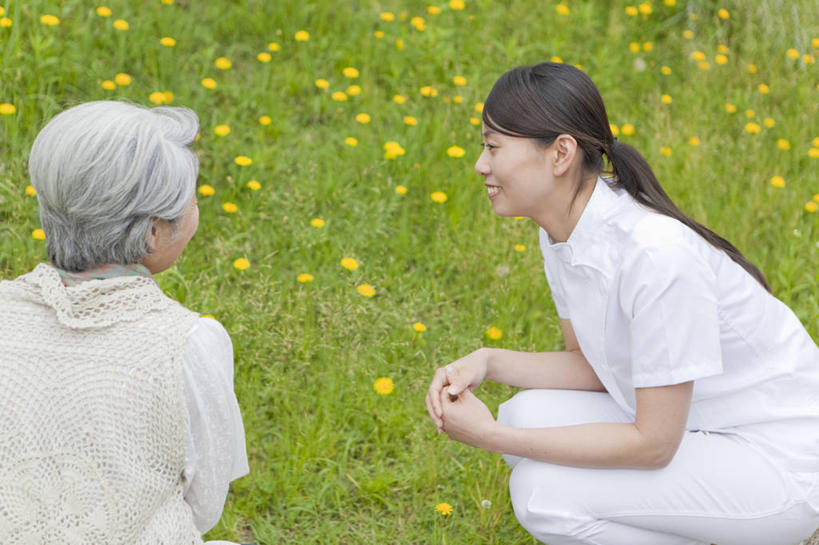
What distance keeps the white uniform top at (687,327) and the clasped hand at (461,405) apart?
0.98 ft

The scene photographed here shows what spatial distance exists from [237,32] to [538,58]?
1.38 meters

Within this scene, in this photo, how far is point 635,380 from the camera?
6.57ft

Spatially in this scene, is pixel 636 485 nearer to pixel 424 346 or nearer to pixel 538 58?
pixel 424 346

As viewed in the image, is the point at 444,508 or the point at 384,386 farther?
the point at 384,386

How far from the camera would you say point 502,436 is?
2160 millimetres

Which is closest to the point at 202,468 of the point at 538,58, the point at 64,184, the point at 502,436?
the point at 64,184

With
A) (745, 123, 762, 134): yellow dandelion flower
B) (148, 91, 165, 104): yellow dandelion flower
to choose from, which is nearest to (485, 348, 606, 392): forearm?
(148, 91, 165, 104): yellow dandelion flower

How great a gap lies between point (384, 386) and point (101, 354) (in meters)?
1.37

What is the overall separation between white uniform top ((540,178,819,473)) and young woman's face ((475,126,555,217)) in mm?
117

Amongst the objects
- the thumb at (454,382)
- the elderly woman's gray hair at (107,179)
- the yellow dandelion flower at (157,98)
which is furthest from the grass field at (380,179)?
the elderly woman's gray hair at (107,179)

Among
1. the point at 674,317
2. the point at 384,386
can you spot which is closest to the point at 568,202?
the point at 674,317

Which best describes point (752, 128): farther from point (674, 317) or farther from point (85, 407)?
point (85, 407)

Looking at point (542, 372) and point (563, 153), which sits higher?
point (563, 153)

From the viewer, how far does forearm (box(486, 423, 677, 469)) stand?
6.68 ft
